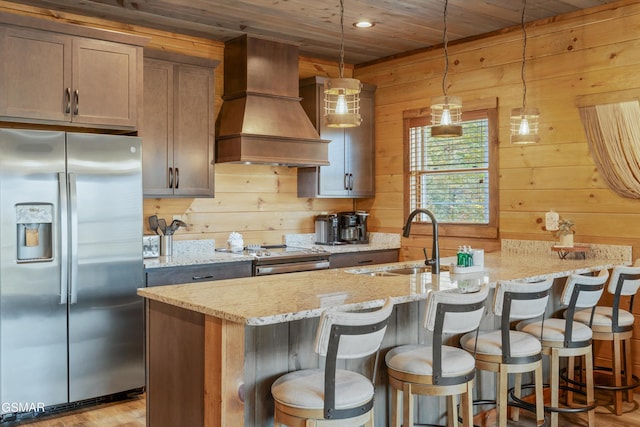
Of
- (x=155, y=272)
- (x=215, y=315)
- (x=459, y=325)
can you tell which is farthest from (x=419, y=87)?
(x=215, y=315)

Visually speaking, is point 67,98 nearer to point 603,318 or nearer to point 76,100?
point 76,100

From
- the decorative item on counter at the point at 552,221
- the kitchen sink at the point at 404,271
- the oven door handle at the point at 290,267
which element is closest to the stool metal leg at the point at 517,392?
the kitchen sink at the point at 404,271

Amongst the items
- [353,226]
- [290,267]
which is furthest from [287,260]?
[353,226]

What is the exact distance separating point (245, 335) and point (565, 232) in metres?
2.85

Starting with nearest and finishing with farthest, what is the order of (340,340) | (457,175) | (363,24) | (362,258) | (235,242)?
(340,340), (363,24), (235,242), (457,175), (362,258)

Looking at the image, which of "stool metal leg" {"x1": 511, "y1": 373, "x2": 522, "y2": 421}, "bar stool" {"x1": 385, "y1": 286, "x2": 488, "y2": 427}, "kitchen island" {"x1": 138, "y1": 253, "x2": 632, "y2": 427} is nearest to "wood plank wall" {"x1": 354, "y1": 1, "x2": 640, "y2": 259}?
"stool metal leg" {"x1": 511, "y1": 373, "x2": 522, "y2": 421}

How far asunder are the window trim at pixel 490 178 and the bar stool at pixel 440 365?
2.45m

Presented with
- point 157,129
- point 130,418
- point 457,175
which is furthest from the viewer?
point 457,175

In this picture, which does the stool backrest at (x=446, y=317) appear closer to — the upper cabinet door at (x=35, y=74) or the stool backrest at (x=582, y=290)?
the stool backrest at (x=582, y=290)

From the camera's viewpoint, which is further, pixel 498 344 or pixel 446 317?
pixel 498 344

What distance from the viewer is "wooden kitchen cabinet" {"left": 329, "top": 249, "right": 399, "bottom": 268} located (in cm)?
551

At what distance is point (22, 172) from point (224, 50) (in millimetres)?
2221

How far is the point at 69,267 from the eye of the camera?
12.9 ft

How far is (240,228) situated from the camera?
5.54m
